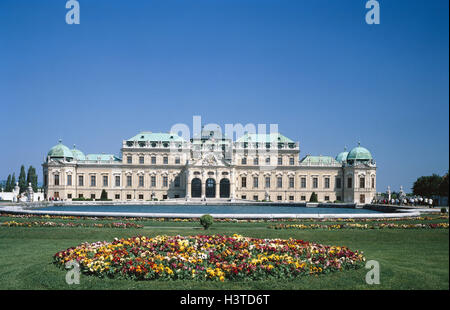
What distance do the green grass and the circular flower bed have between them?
366mm

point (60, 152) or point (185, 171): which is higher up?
point (60, 152)

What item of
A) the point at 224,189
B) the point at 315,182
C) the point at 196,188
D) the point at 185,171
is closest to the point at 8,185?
the point at 185,171

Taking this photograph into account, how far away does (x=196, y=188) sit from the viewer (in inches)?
3221

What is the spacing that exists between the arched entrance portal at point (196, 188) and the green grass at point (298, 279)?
57.7 m

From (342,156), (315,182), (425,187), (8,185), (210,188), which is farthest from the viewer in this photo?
(8,185)

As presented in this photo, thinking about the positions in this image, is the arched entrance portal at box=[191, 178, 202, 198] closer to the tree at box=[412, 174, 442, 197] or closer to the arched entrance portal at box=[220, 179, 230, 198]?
the arched entrance portal at box=[220, 179, 230, 198]

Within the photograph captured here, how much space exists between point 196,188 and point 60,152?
25791mm

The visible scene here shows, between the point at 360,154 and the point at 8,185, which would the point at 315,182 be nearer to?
the point at 360,154

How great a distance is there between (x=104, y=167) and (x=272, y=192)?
31.8 m

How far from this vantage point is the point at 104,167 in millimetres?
84250

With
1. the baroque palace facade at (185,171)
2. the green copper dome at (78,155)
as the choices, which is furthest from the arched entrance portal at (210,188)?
the green copper dome at (78,155)

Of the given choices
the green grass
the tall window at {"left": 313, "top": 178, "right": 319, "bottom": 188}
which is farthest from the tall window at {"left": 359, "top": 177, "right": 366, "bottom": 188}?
the green grass

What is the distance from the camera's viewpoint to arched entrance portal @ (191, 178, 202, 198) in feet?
267
